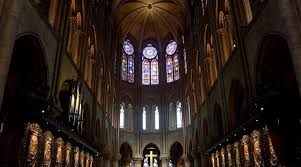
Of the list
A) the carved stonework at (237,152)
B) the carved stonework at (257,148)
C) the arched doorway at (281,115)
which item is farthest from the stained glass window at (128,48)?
the carved stonework at (257,148)

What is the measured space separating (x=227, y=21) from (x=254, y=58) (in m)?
6.30

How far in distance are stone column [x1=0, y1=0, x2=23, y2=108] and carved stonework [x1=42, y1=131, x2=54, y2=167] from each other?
4136mm

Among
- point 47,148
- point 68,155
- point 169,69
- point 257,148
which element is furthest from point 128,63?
point 257,148

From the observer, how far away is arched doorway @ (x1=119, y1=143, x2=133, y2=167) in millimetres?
Result: 39781

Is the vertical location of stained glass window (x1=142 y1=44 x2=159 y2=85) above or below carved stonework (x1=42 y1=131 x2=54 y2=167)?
above

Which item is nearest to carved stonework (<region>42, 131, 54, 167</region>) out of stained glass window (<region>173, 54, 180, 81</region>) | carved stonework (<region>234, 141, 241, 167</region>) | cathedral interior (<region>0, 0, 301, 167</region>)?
cathedral interior (<region>0, 0, 301, 167</region>)

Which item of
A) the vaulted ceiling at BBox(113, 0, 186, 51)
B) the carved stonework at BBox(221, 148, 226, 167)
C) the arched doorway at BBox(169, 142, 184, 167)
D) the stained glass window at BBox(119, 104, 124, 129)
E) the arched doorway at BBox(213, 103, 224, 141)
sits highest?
the vaulted ceiling at BBox(113, 0, 186, 51)

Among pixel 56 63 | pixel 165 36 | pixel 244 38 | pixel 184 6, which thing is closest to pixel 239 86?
pixel 244 38

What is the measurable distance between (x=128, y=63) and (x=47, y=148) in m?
32.1

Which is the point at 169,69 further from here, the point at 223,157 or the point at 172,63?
the point at 223,157

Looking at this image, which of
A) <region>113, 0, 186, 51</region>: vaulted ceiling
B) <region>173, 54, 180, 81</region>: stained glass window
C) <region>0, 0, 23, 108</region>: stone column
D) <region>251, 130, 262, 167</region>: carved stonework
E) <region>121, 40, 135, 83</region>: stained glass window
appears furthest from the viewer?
<region>121, 40, 135, 83</region>: stained glass window

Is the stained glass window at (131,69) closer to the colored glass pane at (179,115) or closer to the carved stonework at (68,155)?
the colored glass pane at (179,115)

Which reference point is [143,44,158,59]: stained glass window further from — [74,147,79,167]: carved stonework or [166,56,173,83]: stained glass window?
[74,147,79,167]: carved stonework

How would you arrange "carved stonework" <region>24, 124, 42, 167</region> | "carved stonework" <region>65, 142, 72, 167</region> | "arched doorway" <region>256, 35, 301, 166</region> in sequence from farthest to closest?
"carved stonework" <region>65, 142, 72, 167</region>
"arched doorway" <region>256, 35, 301, 166</region>
"carved stonework" <region>24, 124, 42, 167</region>
